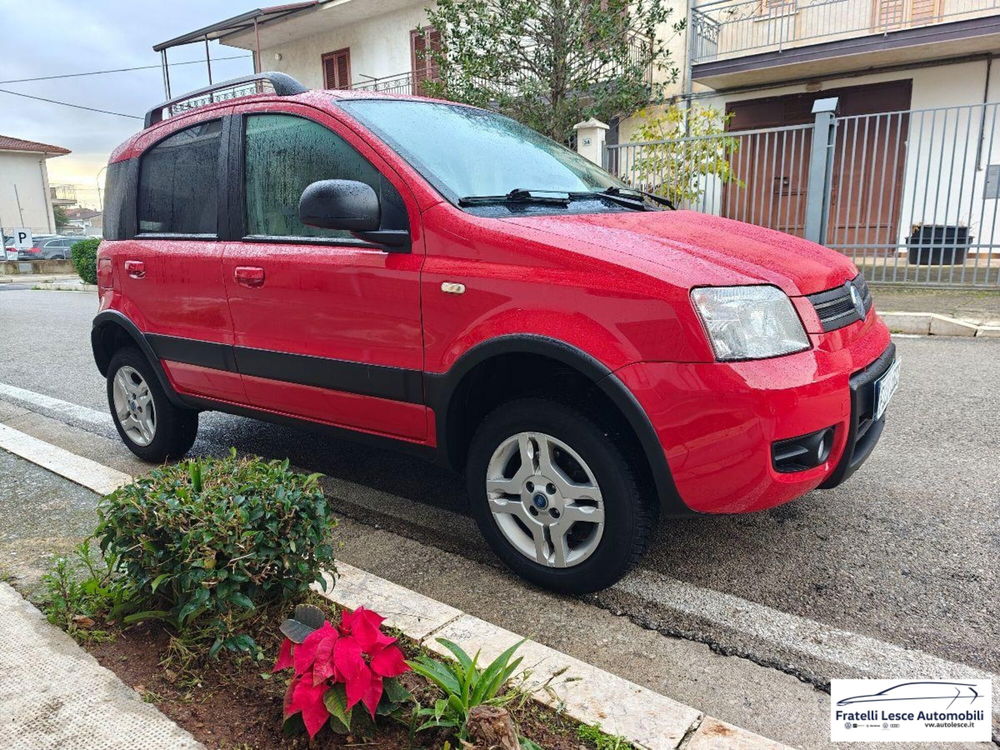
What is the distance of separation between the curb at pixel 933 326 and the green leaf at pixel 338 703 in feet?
21.8

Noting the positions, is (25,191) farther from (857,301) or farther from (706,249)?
(857,301)

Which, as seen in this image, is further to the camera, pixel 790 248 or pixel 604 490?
pixel 790 248

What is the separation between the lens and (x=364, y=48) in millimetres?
21000

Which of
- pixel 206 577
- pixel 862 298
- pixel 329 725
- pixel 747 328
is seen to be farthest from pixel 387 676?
pixel 862 298

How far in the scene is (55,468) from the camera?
3852mm

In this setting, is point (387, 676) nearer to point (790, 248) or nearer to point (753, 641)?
point (753, 641)

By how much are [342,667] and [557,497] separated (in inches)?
42.2

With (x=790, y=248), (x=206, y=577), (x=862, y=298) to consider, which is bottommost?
(x=206, y=577)

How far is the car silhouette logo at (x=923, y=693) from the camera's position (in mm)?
1955

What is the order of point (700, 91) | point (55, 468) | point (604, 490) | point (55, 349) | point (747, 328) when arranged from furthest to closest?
point (700, 91) < point (55, 349) < point (55, 468) < point (604, 490) < point (747, 328)

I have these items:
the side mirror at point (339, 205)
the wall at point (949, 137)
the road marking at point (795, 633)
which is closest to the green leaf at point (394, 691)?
the road marking at point (795, 633)

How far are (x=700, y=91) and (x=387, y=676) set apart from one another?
50.5ft

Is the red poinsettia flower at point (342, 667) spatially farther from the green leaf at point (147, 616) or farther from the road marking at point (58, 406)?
the road marking at point (58, 406)

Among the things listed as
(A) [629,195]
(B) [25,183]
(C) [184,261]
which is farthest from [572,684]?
(B) [25,183]
